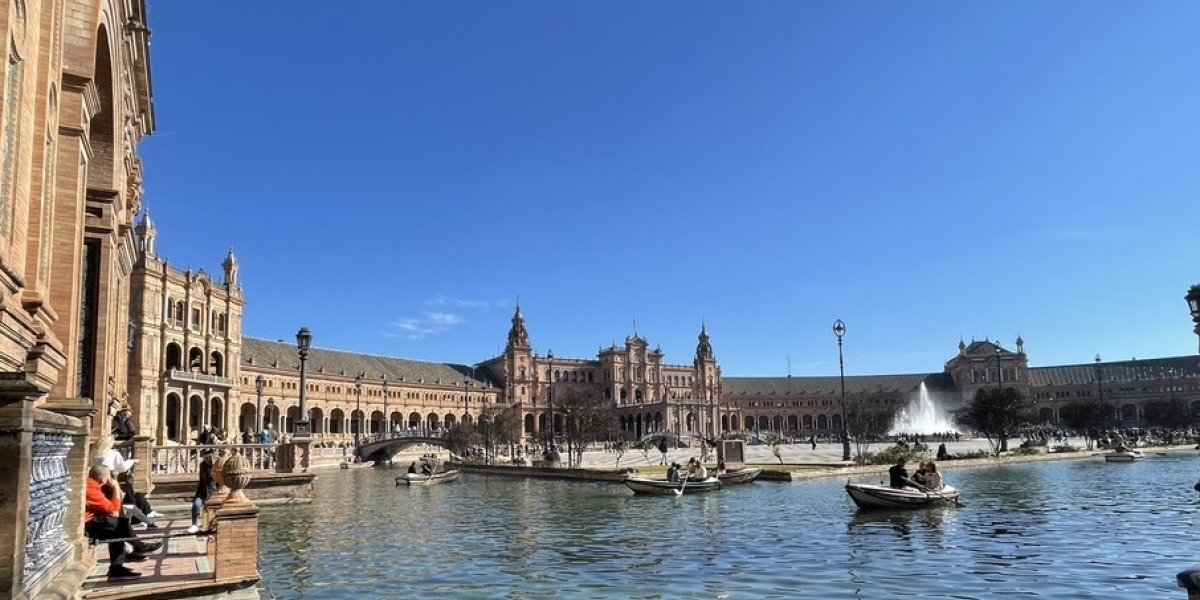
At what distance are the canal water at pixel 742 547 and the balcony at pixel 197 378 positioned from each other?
44.5 metres

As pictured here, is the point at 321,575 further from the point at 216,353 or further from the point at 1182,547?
the point at 216,353

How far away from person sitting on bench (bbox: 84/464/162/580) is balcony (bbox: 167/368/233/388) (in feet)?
218

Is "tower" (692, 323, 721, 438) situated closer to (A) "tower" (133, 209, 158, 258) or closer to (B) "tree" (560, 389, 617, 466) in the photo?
(B) "tree" (560, 389, 617, 466)

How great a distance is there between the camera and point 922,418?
6348 inches

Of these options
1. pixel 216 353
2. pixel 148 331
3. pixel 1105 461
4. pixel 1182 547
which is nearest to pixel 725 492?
pixel 1182 547

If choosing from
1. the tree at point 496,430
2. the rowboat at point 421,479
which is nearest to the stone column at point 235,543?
the rowboat at point 421,479

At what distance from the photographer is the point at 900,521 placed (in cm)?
2394

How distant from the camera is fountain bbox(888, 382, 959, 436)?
139050mm

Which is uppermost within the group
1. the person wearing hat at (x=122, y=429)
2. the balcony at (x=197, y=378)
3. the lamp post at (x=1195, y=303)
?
the balcony at (x=197, y=378)

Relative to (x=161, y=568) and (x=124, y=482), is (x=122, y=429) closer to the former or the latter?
(x=124, y=482)

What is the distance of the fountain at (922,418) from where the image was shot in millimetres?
139050

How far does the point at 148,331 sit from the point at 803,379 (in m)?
140

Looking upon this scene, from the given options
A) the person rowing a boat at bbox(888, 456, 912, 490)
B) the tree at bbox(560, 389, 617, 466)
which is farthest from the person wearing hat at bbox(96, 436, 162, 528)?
the tree at bbox(560, 389, 617, 466)

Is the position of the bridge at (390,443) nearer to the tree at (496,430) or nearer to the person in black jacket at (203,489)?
the tree at (496,430)
